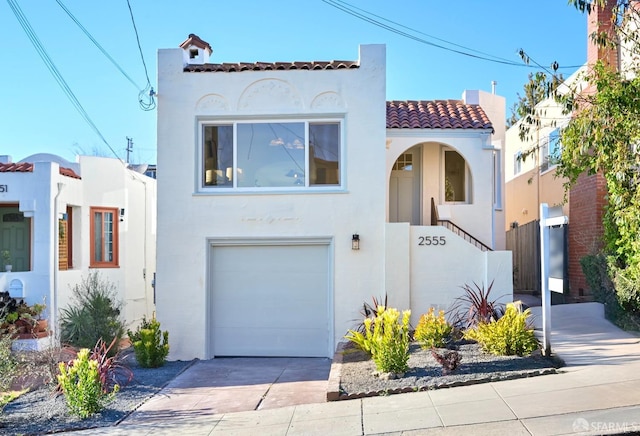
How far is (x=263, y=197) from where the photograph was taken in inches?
483

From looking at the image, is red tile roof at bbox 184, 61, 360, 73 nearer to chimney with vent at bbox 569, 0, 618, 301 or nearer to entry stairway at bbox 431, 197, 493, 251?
entry stairway at bbox 431, 197, 493, 251

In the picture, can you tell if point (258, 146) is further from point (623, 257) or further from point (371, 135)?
point (623, 257)

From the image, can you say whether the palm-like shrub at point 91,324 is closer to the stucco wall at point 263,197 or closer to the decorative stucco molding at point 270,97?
the stucco wall at point 263,197

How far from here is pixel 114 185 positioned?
16.9 meters

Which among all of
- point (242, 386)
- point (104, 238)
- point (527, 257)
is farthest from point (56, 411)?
point (527, 257)

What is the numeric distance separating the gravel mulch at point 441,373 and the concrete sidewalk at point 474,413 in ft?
0.47

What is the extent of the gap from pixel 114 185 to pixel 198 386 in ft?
28.5

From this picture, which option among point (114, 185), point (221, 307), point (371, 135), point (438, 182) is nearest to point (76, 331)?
point (221, 307)

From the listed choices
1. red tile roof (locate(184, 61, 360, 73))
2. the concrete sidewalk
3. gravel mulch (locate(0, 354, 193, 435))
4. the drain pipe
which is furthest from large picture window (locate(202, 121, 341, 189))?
the concrete sidewalk

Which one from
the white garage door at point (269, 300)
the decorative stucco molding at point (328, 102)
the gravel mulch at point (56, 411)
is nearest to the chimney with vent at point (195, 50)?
the decorative stucco molding at point (328, 102)

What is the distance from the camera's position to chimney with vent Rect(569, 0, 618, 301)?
44.2ft

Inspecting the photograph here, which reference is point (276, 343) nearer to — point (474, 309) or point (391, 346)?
point (474, 309)

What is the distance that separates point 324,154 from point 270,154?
3.57 feet

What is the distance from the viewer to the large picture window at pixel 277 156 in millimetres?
12398
